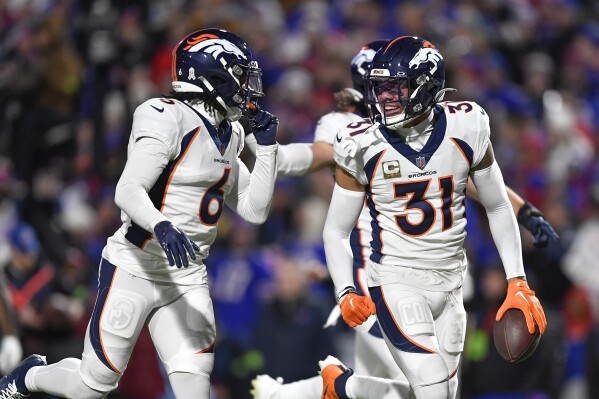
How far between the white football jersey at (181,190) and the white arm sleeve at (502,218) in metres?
1.18

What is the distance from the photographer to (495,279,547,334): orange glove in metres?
5.18

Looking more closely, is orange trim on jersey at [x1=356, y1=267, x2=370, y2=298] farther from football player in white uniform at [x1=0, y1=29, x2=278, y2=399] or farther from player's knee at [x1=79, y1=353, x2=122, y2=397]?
player's knee at [x1=79, y1=353, x2=122, y2=397]

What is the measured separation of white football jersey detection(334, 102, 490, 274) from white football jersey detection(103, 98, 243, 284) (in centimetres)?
58

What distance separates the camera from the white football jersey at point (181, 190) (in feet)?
16.8

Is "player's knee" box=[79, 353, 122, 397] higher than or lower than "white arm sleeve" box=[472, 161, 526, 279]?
lower

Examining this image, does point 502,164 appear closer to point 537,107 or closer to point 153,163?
point 537,107

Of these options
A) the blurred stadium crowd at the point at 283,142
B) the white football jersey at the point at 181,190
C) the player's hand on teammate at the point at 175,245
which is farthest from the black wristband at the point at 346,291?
the blurred stadium crowd at the point at 283,142

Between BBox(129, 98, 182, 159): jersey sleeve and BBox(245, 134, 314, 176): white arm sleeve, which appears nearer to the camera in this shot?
BBox(129, 98, 182, 159): jersey sleeve

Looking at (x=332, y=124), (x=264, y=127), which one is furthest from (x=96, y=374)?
(x=332, y=124)

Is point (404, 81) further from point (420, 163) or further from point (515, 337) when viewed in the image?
point (515, 337)

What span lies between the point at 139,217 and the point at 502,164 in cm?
603

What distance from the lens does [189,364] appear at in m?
5.17

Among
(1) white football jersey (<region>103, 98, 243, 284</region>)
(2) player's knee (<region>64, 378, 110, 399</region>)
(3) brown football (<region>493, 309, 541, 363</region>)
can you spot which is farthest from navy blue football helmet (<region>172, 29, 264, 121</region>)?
(3) brown football (<region>493, 309, 541, 363</region>)

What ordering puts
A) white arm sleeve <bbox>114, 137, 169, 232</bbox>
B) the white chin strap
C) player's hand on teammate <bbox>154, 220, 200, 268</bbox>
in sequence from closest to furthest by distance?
player's hand on teammate <bbox>154, 220, 200, 268</bbox>, white arm sleeve <bbox>114, 137, 169, 232</bbox>, the white chin strap
